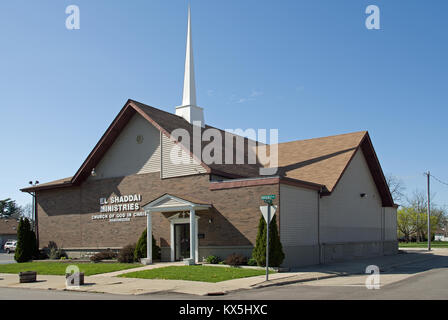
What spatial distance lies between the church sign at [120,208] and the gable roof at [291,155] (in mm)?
2806

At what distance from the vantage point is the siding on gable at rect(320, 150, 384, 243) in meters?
28.9

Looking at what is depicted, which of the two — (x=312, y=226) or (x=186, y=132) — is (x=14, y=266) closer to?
(x=186, y=132)

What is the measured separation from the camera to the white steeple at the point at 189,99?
3469cm

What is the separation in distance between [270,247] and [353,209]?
11.9 meters

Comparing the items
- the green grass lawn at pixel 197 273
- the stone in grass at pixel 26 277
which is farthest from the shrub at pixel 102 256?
the stone in grass at pixel 26 277

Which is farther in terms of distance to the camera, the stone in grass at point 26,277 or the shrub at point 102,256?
the shrub at point 102,256

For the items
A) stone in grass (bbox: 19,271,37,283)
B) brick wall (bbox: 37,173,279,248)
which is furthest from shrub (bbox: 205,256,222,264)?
stone in grass (bbox: 19,271,37,283)

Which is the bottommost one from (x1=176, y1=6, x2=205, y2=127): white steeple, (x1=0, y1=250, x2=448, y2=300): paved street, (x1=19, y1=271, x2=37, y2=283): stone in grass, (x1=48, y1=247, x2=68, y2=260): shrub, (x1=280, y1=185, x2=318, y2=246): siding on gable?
(x1=48, y1=247, x2=68, y2=260): shrub

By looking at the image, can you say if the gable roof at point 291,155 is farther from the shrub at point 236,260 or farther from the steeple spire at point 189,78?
the shrub at point 236,260

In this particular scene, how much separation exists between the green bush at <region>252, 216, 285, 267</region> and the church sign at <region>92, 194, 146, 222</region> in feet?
30.7

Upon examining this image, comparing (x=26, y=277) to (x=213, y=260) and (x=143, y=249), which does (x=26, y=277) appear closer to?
(x=143, y=249)

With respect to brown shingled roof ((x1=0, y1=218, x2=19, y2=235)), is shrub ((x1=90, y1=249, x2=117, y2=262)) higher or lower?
higher

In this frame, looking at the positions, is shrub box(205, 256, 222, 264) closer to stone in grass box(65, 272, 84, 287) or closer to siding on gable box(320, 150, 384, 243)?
siding on gable box(320, 150, 384, 243)
